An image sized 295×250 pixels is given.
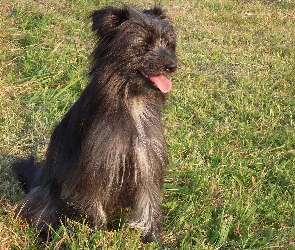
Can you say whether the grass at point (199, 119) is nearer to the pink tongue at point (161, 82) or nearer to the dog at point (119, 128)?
the dog at point (119, 128)

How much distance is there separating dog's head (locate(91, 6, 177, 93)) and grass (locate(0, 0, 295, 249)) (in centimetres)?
63

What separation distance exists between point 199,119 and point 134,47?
9.75 ft

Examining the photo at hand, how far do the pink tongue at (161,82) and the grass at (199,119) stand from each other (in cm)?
78

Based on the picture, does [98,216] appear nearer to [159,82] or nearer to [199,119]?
[159,82]

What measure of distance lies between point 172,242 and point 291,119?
2.94m

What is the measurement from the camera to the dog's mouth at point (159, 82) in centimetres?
314

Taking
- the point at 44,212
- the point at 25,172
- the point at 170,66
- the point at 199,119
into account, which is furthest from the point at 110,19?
the point at 199,119

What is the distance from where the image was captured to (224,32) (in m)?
9.55

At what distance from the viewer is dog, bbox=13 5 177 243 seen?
3.06m

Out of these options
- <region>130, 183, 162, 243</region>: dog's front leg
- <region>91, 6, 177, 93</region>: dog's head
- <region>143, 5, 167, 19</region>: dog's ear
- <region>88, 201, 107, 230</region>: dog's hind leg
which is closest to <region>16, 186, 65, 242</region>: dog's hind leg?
<region>88, 201, 107, 230</region>: dog's hind leg

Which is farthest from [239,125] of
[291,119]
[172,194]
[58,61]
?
[58,61]

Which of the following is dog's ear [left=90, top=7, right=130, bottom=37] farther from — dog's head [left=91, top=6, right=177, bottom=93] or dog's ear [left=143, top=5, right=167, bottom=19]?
dog's ear [left=143, top=5, right=167, bottom=19]

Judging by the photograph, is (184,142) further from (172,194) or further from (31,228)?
(31,228)

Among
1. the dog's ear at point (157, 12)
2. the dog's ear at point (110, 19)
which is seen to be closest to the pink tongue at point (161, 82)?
Result: the dog's ear at point (110, 19)
